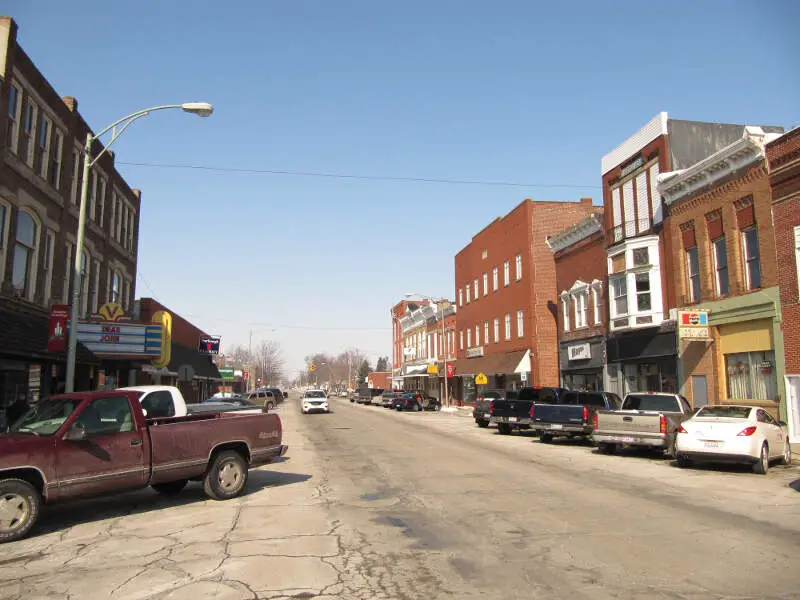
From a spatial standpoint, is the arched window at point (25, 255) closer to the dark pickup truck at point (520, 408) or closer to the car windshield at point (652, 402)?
the dark pickup truck at point (520, 408)

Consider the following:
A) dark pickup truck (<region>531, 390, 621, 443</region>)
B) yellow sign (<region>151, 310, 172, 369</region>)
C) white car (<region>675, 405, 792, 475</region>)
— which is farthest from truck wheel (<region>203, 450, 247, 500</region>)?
yellow sign (<region>151, 310, 172, 369</region>)

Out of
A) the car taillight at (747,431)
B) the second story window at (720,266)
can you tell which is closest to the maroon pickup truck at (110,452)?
the car taillight at (747,431)

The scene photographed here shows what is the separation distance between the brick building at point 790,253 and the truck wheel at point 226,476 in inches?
699

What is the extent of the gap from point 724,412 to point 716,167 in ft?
40.3

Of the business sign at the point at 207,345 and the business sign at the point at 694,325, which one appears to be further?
the business sign at the point at 207,345

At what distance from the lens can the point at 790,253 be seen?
66.6 feet

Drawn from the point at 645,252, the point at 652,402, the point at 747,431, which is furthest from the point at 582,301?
the point at 747,431

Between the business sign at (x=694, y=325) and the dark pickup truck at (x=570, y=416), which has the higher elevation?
the business sign at (x=694, y=325)

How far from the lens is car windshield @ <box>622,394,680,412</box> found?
17.7 m

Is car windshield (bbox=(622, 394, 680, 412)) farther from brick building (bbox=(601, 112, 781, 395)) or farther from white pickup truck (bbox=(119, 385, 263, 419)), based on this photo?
white pickup truck (bbox=(119, 385, 263, 419))

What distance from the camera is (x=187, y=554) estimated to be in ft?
23.2

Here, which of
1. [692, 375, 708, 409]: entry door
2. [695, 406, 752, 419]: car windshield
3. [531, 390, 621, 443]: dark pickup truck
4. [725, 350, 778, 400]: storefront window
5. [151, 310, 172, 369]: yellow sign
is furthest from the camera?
[151, 310, 172, 369]: yellow sign

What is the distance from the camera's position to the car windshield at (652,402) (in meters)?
17.7

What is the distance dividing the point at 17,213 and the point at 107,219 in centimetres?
956
